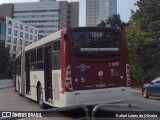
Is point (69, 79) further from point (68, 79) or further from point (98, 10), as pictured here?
point (98, 10)

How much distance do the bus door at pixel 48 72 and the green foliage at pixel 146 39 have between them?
24.5m

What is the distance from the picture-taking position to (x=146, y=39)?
40.8 m

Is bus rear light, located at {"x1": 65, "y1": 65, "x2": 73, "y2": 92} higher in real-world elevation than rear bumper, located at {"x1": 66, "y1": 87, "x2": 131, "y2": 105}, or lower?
higher

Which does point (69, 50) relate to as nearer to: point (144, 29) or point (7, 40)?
point (144, 29)

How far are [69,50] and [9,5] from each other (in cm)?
15979

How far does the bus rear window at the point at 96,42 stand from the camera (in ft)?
45.7

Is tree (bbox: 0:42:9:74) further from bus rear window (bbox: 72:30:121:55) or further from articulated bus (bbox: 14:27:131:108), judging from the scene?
bus rear window (bbox: 72:30:121:55)

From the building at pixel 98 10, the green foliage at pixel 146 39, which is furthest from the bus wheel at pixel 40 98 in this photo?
the building at pixel 98 10

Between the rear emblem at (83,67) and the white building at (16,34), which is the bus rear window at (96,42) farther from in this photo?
the white building at (16,34)

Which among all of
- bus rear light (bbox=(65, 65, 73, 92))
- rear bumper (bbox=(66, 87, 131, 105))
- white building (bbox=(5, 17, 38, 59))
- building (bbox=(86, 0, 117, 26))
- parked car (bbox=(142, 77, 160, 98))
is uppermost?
building (bbox=(86, 0, 117, 26))

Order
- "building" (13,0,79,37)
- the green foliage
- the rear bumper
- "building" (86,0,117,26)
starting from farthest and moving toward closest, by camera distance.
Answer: "building" (13,0,79,37) → "building" (86,0,117,26) → the green foliage → the rear bumper

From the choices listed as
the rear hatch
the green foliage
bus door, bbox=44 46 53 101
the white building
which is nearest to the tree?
the white building

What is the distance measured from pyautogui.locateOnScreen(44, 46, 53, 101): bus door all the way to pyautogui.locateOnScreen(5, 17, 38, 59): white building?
105137 mm

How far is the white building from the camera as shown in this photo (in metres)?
129
